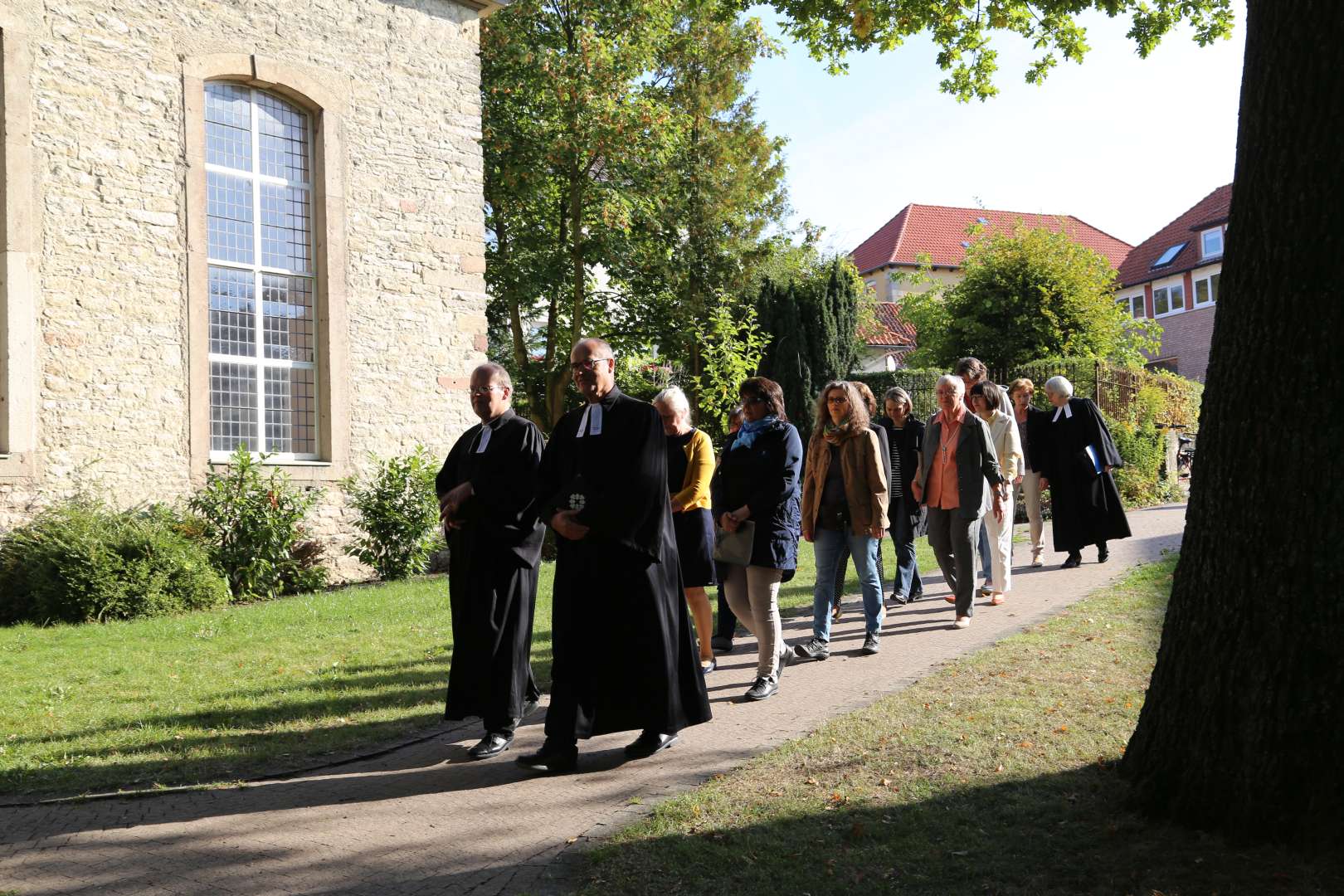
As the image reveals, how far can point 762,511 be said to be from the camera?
6.81 metres

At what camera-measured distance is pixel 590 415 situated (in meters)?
5.57

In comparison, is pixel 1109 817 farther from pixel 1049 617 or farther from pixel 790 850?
pixel 1049 617

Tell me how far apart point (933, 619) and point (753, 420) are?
3025mm

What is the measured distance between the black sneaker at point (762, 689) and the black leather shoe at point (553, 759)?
1553mm

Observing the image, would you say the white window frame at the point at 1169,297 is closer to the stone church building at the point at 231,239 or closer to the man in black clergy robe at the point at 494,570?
the stone church building at the point at 231,239

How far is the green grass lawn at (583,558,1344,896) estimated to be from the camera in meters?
3.70

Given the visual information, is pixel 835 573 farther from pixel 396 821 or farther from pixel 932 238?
pixel 932 238

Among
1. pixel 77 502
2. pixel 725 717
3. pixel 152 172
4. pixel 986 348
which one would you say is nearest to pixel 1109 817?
pixel 725 717

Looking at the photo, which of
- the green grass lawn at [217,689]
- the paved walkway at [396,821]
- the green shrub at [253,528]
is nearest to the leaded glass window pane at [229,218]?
the green shrub at [253,528]

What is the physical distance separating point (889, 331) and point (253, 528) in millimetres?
39631

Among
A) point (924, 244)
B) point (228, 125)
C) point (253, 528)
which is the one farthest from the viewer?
point (924, 244)

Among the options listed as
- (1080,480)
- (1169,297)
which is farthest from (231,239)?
(1169,297)

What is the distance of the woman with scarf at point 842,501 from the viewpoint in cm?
756

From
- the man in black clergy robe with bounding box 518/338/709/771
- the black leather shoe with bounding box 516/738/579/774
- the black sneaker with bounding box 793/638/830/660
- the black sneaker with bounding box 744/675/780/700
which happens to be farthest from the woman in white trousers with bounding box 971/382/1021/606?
the black leather shoe with bounding box 516/738/579/774
